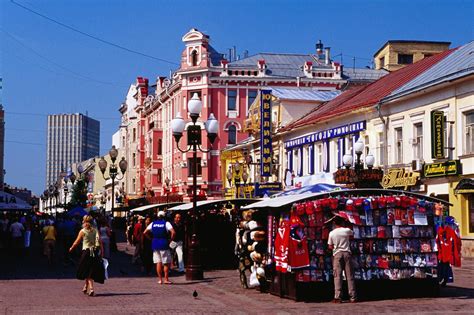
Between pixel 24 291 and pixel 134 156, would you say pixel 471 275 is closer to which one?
pixel 24 291

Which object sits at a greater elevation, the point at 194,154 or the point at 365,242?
the point at 194,154

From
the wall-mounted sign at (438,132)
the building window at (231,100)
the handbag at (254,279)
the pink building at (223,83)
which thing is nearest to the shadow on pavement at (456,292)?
the handbag at (254,279)

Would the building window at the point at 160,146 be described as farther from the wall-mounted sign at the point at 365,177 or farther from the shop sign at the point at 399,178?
the wall-mounted sign at the point at 365,177

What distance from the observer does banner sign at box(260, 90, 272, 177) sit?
50.8m

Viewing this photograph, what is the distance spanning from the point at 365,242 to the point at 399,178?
19.6 meters

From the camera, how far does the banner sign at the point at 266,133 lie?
1998 inches


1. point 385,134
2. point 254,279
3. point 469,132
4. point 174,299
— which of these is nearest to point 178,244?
point 254,279

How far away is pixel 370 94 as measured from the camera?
138 ft

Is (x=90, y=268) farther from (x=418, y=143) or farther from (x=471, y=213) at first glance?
(x=418, y=143)

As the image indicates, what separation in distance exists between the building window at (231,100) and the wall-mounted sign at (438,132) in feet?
126

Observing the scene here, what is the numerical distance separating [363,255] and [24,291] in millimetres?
7038

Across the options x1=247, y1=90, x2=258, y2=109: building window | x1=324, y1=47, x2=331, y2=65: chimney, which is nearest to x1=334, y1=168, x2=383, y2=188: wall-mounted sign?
x1=247, y1=90, x2=258, y2=109: building window

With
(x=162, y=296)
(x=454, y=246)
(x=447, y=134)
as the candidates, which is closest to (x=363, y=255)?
(x=454, y=246)

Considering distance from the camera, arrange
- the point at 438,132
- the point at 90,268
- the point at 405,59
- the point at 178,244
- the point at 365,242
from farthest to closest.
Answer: the point at 405,59, the point at 438,132, the point at 178,244, the point at 90,268, the point at 365,242
